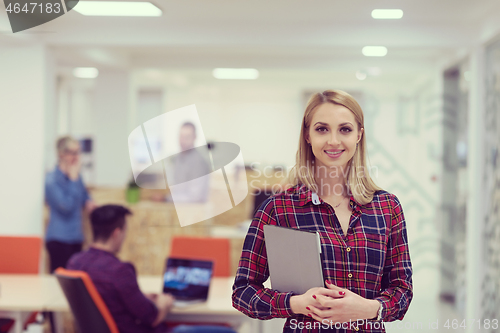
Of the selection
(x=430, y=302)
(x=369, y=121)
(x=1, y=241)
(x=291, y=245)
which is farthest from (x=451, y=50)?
(x=1, y=241)

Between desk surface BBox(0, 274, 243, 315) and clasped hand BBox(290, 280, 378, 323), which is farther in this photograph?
desk surface BBox(0, 274, 243, 315)

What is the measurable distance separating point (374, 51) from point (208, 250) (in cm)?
212

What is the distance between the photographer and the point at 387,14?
348 cm

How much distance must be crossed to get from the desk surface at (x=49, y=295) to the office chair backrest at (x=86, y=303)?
1.08 ft

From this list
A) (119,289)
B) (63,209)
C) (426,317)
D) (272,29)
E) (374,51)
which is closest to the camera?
(119,289)

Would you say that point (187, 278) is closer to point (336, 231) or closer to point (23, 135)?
point (336, 231)

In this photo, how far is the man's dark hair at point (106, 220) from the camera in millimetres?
2502

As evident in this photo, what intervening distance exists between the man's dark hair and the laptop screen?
33 centimetres

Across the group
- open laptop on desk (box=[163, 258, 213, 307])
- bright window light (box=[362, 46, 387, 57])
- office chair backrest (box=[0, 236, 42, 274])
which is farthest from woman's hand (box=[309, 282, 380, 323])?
bright window light (box=[362, 46, 387, 57])

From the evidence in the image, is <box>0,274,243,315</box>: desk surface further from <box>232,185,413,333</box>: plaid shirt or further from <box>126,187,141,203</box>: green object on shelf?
<box>126,187,141,203</box>: green object on shelf

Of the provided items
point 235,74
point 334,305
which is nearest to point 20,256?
point 334,305

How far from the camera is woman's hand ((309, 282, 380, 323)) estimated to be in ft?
3.83

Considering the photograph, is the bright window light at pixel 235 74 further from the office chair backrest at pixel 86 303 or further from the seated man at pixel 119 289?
the office chair backrest at pixel 86 303

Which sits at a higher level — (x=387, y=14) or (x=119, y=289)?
(x=387, y=14)
